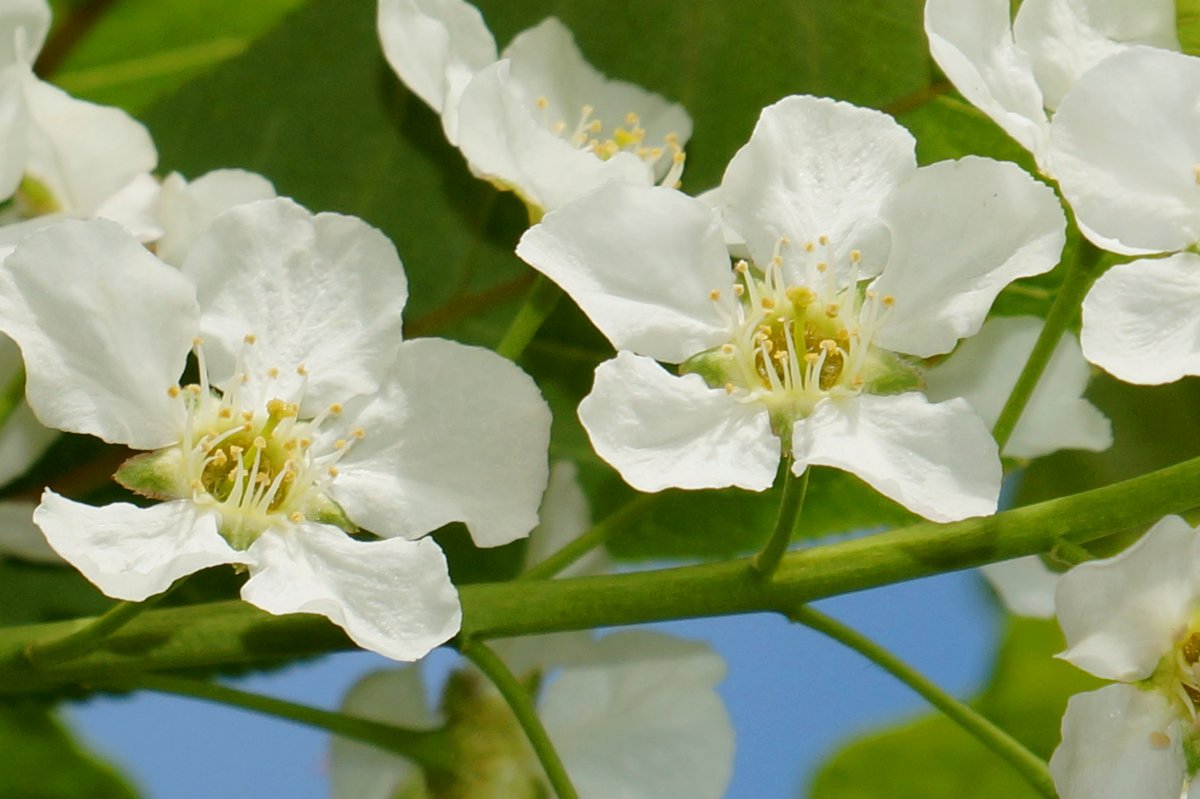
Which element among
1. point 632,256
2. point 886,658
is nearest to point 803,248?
point 632,256

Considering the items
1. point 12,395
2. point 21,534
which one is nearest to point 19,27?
point 12,395

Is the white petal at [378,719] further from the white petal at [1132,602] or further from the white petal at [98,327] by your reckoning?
the white petal at [1132,602]

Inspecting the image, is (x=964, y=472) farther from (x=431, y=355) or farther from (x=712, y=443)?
(x=431, y=355)

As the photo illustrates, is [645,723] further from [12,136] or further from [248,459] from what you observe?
[12,136]

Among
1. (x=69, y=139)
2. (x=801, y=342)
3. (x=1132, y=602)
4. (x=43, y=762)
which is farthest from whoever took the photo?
(x=43, y=762)

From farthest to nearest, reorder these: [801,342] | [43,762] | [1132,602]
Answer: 1. [43,762]
2. [801,342]
3. [1132,602]
